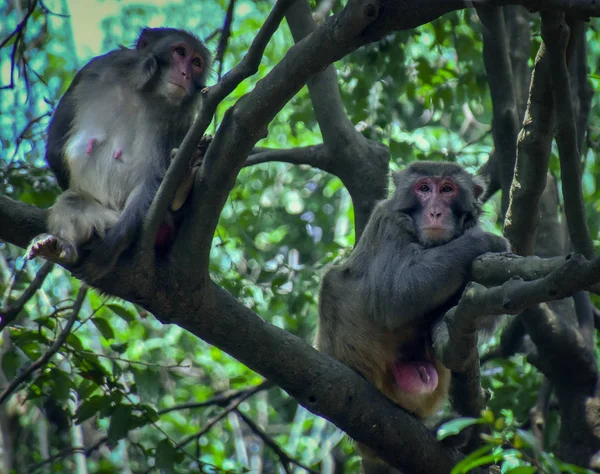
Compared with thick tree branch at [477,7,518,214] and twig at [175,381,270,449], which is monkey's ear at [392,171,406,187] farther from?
twig at [175,381,270,449]

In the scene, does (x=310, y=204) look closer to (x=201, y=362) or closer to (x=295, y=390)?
(x=201, y=362)

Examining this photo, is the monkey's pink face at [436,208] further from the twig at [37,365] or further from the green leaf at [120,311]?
the twig at [37,365]

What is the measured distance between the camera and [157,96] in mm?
5250

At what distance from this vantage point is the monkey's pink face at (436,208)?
5.14 metres

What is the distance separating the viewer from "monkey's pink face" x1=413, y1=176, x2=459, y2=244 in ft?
16.9

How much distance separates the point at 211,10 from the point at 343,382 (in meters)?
6.92

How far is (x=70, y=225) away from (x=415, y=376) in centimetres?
243

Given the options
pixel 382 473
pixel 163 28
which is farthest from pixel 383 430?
pixel 163 28

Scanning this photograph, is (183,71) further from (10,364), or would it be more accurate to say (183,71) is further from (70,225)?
(10,364)

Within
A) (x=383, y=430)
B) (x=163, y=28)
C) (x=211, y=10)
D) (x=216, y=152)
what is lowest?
(x=383, y=430)

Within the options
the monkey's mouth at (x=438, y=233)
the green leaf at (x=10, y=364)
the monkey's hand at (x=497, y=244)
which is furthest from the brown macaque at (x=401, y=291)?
the green leaf at (x=10, y=364)

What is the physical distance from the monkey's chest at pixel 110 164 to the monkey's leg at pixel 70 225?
0.52 feet

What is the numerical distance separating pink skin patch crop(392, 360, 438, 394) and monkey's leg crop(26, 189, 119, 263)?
6.93 feet

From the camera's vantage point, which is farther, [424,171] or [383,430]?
[424,171]
